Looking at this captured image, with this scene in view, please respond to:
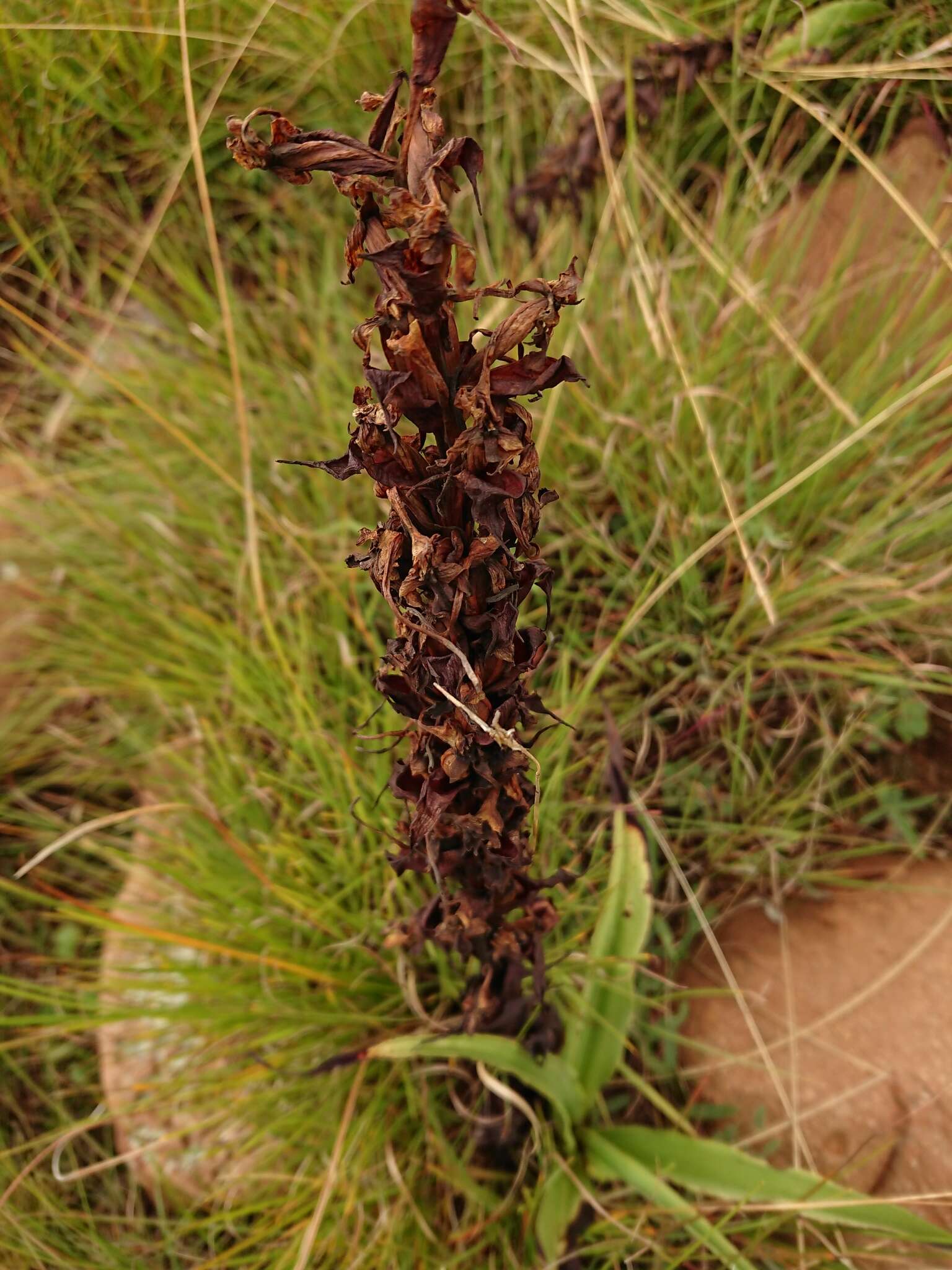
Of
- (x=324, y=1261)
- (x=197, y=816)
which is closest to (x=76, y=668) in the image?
(x=197, y=816)

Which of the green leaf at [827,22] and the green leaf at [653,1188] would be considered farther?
the green leaf at [827,22]

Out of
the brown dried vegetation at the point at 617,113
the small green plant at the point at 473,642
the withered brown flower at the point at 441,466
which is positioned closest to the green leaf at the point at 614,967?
the small green plant at the point at 473,642

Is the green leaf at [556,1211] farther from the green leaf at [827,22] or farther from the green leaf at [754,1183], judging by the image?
the green leaf at [827,22]

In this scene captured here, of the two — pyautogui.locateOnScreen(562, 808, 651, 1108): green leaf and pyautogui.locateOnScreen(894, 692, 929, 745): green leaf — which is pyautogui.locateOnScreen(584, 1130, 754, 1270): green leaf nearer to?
pyautogui.locateOnScreen(562, 808, 651, 1108): green leaf

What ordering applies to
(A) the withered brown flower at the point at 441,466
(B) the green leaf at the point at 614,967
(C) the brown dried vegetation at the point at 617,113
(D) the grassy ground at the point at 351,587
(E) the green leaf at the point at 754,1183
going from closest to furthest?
(A) the withered brown flower at the point at 441,466 < (E) the green leaf at the point at 754,1183 < (B) the green leaf at the point at 614,967 < (D) the grassy ground at the point at 351,587 < (C) the brown dried vegetation at the point at 617,113

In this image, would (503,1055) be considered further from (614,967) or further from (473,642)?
(473,642)

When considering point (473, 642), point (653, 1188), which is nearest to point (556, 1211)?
point (653, 1188)
